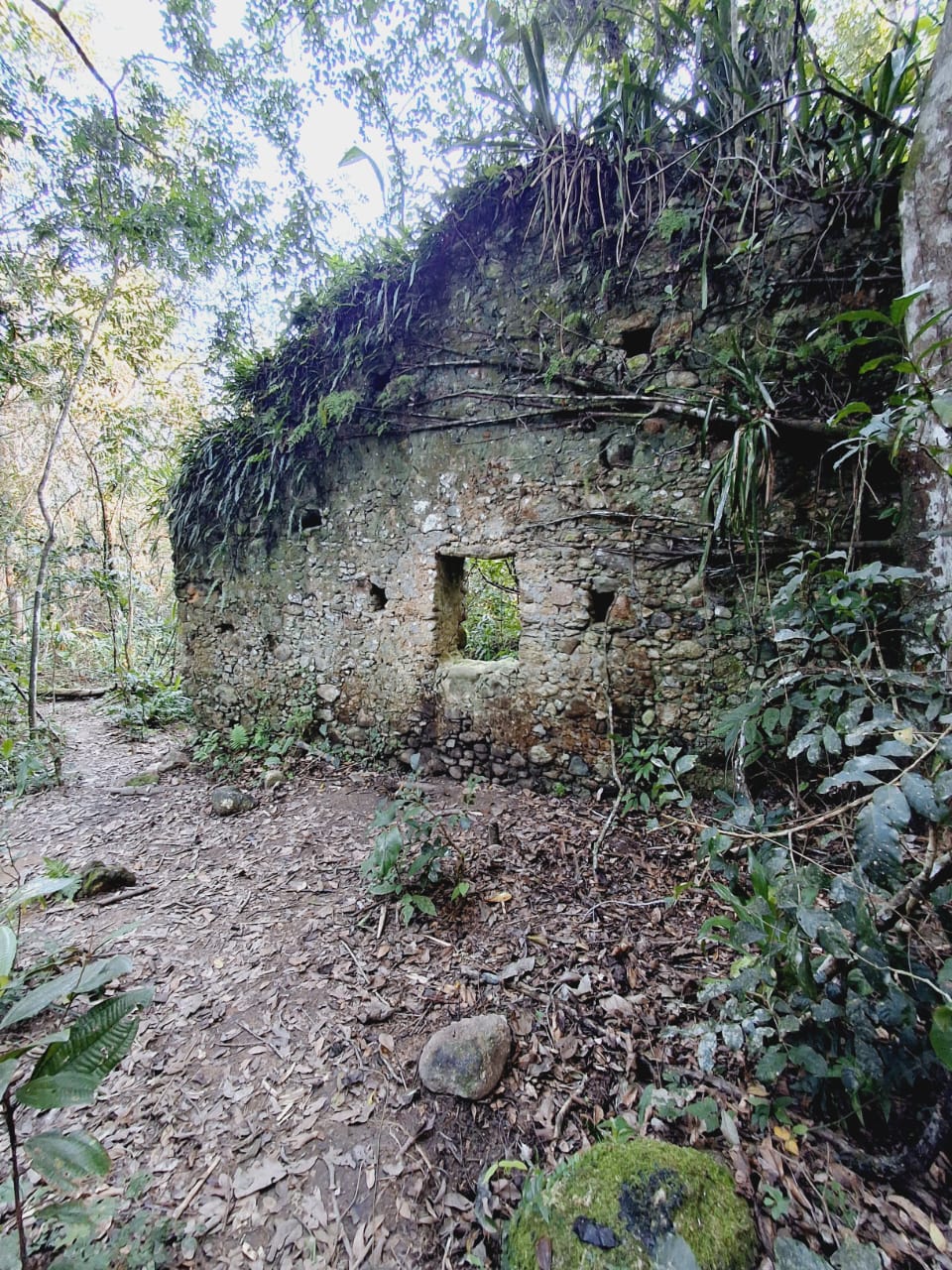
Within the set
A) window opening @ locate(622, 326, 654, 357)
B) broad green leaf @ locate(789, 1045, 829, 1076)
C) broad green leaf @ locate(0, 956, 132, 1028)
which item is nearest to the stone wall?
window opening @ locate(622, 326, 654, 357)

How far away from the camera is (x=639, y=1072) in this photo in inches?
57.0

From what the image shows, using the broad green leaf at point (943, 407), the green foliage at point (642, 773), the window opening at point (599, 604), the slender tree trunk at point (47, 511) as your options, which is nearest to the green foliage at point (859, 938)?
the broad green leaf at point (943, 407)

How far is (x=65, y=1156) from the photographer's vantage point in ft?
2.53

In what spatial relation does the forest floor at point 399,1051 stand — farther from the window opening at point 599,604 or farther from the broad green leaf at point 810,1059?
the window opening at point 599,604

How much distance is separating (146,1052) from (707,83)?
4.99 metres

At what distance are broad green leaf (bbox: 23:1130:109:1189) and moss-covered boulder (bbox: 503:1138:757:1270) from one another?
85 centimetres

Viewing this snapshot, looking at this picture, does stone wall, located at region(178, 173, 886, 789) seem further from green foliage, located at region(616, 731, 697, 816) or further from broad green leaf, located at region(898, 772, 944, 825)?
broad green leaf, located at region(898, 772, 944, 825)

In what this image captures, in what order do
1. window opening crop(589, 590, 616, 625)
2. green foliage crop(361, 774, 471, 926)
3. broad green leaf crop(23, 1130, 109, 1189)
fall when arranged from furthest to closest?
window opening crop(589, 590, 616, 625), green foliage crop(361, 774, 471, 926), broad green leaf crop(23, 1130, 109, 1189)

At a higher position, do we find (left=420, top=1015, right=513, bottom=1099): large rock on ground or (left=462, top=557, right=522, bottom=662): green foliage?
(left=462, top=557, right=522, bottom=662): green foliage

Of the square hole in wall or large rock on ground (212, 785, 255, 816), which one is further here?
the square hole in wall

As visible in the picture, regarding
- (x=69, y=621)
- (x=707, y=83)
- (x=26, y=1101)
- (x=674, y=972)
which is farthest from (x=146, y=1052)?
(x=69, y=621)

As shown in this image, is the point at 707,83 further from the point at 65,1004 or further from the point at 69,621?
the point at 69,621

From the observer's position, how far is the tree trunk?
1.69 metres

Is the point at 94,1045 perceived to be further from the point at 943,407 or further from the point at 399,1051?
the point at 943,407
